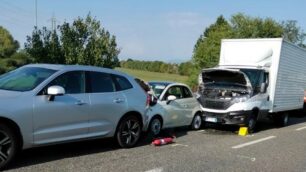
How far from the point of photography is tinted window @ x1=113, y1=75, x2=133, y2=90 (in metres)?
9.40

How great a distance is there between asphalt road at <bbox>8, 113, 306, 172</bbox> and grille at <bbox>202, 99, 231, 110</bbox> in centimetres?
167

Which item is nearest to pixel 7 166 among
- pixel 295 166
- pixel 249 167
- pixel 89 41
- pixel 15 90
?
pixel 15 90

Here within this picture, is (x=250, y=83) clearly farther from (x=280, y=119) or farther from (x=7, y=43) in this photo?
(x=7, y=43)

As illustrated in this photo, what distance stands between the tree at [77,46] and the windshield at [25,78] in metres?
17.0

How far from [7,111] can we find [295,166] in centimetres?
550

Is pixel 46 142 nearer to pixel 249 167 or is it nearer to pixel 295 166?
pixel 249 167

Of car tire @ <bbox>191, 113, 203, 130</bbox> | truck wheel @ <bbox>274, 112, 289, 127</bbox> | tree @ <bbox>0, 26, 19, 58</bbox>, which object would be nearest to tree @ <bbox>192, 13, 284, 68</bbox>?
tree @ <bbox>0, 26, 19, 58</bbox>

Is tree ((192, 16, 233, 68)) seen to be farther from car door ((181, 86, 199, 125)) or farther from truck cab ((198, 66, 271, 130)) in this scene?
car door ((181, 86, 199, 125))

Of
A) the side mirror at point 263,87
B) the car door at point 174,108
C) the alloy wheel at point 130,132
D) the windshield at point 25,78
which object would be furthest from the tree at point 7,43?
the windshield at point 25,78

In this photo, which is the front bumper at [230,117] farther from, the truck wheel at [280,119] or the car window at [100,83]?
the car window at [100,83]

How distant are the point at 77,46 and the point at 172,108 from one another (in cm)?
1465

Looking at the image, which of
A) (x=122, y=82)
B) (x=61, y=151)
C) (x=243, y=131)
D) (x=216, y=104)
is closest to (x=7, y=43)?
(x=216, y=104)

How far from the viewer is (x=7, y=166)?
23.2 ft

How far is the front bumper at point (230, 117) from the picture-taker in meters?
13.4
